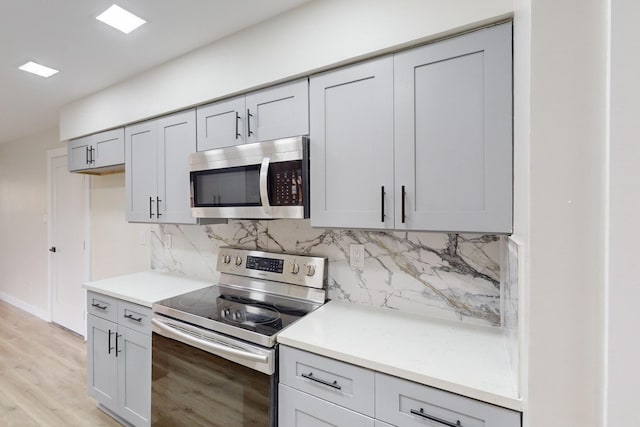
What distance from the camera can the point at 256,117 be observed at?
1723 mm

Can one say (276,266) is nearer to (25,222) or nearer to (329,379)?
(329,379)

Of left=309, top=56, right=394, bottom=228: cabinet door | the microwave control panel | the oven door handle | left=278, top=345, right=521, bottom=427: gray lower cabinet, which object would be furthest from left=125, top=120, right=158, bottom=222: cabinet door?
left=278, top=345, right=521, bottom=427: gray lower cabinet

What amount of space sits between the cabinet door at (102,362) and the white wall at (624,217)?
2.50 metres

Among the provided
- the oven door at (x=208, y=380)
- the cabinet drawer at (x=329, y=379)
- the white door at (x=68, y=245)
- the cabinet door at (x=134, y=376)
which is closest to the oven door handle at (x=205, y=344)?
the oven door at (x=208, y=380)

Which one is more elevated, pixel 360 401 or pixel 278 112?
pixel 278 112

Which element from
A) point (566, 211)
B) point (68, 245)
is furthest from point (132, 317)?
point (68, 245)

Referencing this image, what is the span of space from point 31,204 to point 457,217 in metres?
5.60

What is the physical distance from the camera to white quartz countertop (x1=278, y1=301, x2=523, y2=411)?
0.99 metres

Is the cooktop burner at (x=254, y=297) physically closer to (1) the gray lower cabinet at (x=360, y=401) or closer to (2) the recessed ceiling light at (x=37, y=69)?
(1) the gray lower cabinet at (x=360, y=401)

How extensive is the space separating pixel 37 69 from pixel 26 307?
3.95 m

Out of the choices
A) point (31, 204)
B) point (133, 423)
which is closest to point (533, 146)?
point (133, 423)

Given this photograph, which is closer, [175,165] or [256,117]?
[256,117]

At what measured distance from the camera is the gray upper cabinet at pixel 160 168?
206 centimetres

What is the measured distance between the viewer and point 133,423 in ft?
6.42
